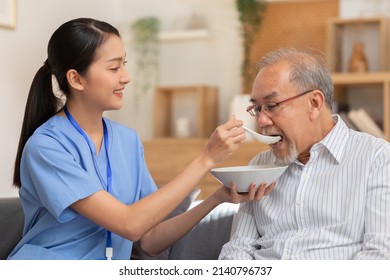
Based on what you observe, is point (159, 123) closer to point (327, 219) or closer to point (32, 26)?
point (32, 26)

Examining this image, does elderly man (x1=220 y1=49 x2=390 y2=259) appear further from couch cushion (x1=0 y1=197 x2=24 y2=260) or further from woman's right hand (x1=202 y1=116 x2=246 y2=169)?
couch cushion (x1=0 y1=197 x2=24 y2=260)

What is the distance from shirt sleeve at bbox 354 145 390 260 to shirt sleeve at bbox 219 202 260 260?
34 cm

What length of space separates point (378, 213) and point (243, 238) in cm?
44

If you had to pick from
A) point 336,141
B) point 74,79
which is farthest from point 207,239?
point 74,79

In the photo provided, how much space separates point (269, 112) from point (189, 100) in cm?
346

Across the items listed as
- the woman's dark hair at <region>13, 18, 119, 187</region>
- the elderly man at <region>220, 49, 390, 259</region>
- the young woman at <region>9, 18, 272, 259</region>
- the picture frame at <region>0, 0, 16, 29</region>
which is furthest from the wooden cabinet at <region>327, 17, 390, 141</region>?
the woman's dark hair at <region>13, 18, 119, 187</region>

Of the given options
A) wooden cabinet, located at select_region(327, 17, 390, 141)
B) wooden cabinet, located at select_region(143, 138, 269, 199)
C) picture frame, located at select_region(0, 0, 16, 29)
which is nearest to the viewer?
picture frame, located at select_region(0, 0, 16, 29)

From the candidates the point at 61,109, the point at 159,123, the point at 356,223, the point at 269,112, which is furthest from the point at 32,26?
the point at 356,223

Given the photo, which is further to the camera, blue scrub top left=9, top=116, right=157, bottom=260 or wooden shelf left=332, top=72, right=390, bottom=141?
wooden shelf left=332, top=72, right=390, bottom=141

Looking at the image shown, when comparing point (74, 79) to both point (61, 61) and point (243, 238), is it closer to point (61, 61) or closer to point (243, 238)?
point (61, 61)

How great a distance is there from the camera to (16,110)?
4547 mm

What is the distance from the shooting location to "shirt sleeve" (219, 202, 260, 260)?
2.04m

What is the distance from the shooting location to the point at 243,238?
6.81 ft
